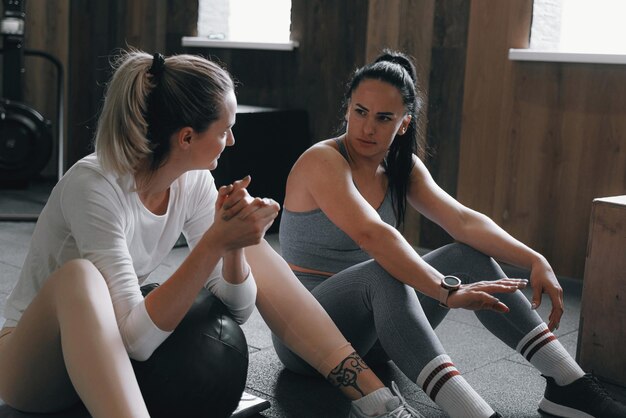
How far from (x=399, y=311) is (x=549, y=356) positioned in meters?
0.43

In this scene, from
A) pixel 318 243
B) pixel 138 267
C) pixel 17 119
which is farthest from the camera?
pixel 17 119

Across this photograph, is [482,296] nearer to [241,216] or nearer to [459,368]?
[241,216]

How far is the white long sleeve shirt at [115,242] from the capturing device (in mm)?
1504

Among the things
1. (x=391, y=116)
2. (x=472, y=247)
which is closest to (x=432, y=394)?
(x=472, y=247)

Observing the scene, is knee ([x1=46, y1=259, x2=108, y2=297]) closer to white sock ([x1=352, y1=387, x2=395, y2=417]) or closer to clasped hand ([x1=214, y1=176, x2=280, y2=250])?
clasped hand ([x1=214, y1=176, x2=280, y2=250])

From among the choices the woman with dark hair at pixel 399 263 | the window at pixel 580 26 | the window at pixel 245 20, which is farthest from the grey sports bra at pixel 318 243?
the window at pixel 245 20

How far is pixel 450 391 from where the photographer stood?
167 centimetres

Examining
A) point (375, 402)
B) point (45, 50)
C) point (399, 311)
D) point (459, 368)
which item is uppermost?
point (45, 50)

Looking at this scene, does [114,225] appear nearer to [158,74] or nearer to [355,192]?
[158,74]

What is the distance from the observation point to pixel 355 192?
1919 millimetres

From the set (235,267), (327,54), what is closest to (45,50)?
(327,54)

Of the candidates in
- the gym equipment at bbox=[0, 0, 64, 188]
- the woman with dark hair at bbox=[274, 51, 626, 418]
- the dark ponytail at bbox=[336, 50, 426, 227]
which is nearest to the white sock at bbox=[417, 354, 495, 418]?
the woman with dark hair at bbox=[274, 51, 626, 418]

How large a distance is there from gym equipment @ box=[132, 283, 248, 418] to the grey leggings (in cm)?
30

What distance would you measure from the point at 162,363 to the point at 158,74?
541 millimetres
